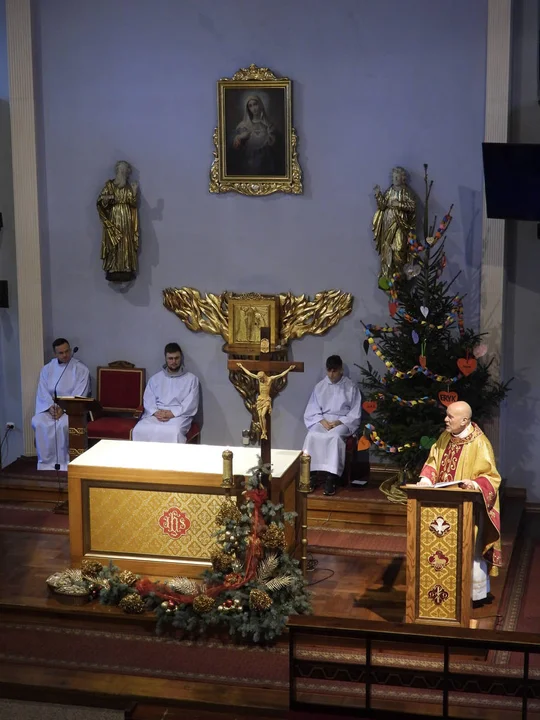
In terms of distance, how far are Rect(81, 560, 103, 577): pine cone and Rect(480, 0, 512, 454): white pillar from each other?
396 centimetres

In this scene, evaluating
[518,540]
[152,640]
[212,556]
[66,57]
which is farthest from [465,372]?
[66,57]

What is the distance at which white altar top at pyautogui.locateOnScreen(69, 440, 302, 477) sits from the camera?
7793 mm

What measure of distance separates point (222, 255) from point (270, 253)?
0.47m

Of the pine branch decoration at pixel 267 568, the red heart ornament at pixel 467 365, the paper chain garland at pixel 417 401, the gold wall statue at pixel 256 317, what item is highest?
the gold wall statue at pixel 256 317

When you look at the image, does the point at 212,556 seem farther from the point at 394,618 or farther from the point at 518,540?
the point at 518,540

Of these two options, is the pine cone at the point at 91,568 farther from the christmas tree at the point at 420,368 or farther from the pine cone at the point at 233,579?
the christmas tree at the point at 420,368

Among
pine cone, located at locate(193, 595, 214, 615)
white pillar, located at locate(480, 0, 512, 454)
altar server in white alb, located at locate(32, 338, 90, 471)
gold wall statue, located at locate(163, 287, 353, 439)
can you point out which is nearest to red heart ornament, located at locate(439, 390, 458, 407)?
white pillar, located at locate(480, 0, 512, 454)

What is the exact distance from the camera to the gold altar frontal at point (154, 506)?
773 cm

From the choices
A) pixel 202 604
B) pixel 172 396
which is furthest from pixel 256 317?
pixel 202 604

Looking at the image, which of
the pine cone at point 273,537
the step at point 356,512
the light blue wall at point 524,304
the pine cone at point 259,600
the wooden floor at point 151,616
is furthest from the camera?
the light blue wall at point 524,304

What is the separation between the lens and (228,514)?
7328mm

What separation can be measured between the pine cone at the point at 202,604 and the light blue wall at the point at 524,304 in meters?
4.08

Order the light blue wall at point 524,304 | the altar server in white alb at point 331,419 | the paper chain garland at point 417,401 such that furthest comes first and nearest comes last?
the altar server in white alb at point 331,419 < the light blue wall at point 524,304 < the paper chain garland at point 417,401

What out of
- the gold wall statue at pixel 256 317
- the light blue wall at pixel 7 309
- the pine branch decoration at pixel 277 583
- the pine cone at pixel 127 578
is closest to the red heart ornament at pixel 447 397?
the gold wall statue at pixel 256 317
